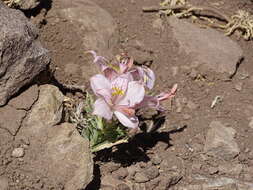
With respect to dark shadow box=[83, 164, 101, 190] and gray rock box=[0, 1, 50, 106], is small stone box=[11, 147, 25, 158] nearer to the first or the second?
gray rock box=[0, 1, 50, 106]

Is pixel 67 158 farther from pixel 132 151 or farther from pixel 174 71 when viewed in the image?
pixel 174 71

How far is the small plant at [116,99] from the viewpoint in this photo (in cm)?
264

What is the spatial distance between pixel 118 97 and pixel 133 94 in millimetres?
94

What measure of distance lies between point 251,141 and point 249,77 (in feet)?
2.72

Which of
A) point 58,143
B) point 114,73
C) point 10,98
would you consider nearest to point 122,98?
point 114,73

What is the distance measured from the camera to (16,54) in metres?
2.69

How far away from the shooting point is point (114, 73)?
2756mm

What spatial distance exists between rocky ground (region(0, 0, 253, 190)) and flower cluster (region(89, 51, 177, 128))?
292 millimetres

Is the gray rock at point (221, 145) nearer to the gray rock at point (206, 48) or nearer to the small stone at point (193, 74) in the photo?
the small stone at point (193, 74)

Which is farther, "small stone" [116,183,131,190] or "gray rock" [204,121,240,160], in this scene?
"gray rock" [204,121,240,160]

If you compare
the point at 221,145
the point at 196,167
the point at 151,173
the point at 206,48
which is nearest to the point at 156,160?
the point at 151,173

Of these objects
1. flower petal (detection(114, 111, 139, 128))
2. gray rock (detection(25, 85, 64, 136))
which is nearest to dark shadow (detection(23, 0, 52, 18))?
gray rock (detection(25, 85, 64, 136))

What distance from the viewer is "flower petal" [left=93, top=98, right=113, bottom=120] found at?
260 cm

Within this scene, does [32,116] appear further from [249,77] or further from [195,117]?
[249,77]
